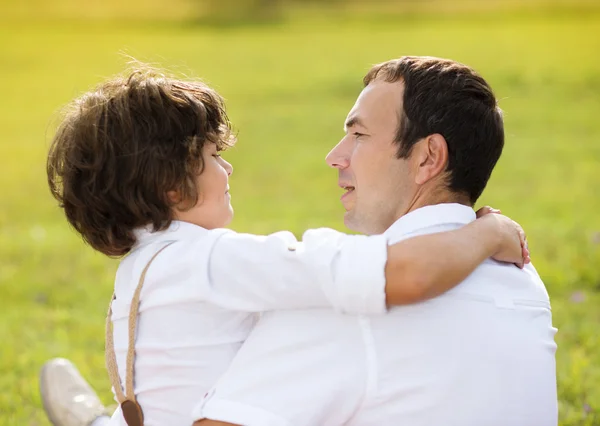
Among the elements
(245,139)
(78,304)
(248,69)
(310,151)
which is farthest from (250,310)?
(248,69)

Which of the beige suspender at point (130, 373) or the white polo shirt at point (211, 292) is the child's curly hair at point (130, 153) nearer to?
the white polo shirt at point (211, 292)

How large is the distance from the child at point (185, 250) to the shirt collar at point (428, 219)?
0.09 m

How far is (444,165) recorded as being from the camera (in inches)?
126

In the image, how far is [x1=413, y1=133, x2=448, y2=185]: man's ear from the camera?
3199 mm

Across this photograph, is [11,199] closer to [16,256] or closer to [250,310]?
[16,256]

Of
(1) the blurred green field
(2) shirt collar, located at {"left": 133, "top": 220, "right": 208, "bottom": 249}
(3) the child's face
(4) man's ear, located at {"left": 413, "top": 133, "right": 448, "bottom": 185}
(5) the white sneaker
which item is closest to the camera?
(2) shirt collar, located at {"left": 133, "top": 220, "right": 208, "bottom": 249}

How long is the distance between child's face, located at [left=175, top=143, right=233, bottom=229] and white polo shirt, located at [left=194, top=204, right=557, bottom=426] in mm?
562

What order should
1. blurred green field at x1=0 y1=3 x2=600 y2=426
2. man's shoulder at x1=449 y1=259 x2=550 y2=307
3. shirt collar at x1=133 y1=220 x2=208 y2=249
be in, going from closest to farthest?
man's shoulder at x1=449 y1=259 x2=550 y2=307, shirt collar at x1=133 y1=220 x2=208 y2=249, blurred green field at x1=0 y1=3 x2=600 y2=426

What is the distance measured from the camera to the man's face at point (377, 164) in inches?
130

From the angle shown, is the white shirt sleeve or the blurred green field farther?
the blurred green field

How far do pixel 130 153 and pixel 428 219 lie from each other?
99cm

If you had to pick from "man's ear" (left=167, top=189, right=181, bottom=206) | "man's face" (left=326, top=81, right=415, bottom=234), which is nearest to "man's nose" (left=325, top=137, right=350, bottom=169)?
"man's face" (left=326, top=81, right=415, bottom=234)

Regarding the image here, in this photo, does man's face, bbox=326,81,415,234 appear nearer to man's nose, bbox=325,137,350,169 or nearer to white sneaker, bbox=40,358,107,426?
man's nose, bbox=325,137,350,169

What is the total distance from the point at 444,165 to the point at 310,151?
1210 centimetres
